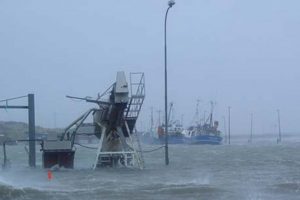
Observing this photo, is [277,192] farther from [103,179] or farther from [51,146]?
[51,146]

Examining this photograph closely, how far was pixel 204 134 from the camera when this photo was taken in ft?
539

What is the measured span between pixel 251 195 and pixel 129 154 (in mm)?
18506

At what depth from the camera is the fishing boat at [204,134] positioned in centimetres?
16062

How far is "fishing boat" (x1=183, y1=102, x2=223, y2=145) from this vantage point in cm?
16062

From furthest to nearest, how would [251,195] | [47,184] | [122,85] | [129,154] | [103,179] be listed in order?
[129,154], [122,85], [103,179], [47,184], [251,195]

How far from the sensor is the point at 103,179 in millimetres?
29922

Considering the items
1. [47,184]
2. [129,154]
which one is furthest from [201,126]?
[47,184]

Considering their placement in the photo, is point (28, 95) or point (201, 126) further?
point (201, 126)

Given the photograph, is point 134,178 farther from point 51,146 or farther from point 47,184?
point 51,146

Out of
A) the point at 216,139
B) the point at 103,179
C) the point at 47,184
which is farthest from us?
the point at 216,139

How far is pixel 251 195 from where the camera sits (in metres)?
21.3

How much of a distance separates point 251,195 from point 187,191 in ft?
8.08

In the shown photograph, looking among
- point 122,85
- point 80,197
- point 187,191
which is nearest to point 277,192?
point 187,191

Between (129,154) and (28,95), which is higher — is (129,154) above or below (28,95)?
below
